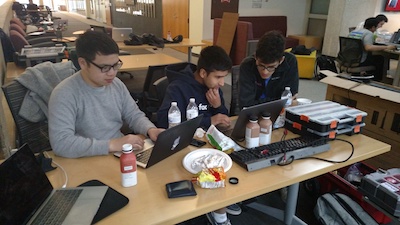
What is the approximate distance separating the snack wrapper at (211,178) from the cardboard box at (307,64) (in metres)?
4.56

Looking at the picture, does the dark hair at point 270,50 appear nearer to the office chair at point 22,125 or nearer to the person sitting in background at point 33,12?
the office chair at point 22,125

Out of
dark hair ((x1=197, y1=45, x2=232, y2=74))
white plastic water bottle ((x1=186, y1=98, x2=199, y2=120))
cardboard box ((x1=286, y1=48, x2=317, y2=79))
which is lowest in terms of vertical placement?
cardboard box ((x1=286, y1=48, x2=317, y2=79))

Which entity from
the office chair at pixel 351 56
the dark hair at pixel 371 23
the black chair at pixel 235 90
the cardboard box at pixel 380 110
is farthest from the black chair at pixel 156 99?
the dark hair at pixel 371 23

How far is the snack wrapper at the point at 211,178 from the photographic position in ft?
3.78

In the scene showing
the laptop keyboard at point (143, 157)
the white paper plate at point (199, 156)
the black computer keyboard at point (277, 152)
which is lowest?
the laptop keyboard at point (143, 157)

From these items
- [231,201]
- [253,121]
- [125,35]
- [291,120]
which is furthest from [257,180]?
[125,35]

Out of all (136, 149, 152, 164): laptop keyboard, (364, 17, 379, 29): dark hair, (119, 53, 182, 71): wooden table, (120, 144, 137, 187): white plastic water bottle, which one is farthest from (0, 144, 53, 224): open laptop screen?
(364, 17, 379, 29): dark hair

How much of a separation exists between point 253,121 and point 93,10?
16.5 meters

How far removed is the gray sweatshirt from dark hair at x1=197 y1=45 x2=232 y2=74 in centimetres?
45

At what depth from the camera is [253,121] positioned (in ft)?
4.72

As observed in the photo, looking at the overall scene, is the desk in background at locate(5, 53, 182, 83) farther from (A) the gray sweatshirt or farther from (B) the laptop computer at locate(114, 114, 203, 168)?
(B) the laptop computer at locate(114, 114, 203, 168)

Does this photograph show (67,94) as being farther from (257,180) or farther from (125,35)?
(125,35)

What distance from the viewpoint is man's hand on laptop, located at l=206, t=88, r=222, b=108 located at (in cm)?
181

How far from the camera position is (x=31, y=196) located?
39.2 inches
